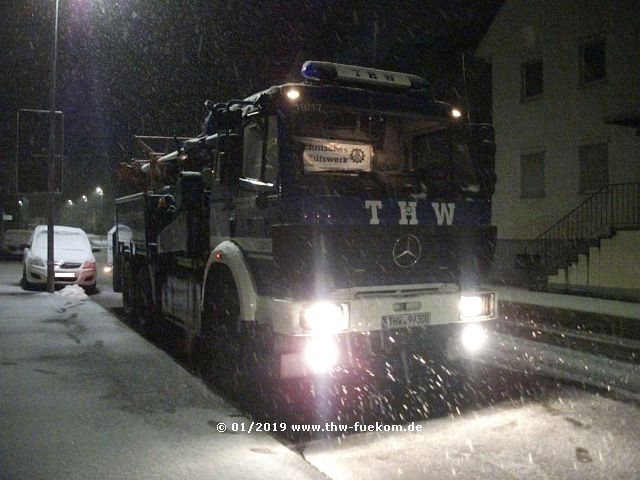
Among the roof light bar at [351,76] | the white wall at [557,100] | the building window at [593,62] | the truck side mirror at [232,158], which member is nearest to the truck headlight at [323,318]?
the truck side mirror at [232,158]

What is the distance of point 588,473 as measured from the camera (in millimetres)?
4387

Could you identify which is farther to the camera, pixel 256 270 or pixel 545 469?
pixel 256 270

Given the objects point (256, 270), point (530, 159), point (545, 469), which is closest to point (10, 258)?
point (530, 159)

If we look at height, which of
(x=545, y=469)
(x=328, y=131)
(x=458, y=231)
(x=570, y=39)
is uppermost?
(x=570, y=39)

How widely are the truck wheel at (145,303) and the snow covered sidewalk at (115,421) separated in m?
1.22

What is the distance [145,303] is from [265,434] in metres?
5.79

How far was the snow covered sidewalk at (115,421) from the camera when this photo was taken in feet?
14.4

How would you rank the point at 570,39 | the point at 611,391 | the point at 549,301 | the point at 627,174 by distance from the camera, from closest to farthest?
the point at 611,391 < the point at 549,301 < the point at 627,174 < the point at 570,39

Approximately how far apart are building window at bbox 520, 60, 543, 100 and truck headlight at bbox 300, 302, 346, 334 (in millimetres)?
16532

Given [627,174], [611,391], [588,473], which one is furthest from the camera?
[627,174]

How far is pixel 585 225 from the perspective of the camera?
1755 cm

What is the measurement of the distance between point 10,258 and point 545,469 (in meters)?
33.2

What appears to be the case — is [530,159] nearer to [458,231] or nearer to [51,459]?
[458,231]

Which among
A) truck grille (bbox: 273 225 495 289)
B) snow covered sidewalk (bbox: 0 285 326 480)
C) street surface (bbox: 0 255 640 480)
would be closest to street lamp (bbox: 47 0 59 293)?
snow covered sidewalk (bbox: 0 285 326 480)
